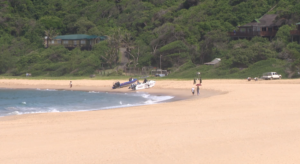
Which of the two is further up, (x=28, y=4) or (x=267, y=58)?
(x=28, y=4)

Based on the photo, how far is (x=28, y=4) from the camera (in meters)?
91.2

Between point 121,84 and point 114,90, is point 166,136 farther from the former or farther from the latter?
point 121,84

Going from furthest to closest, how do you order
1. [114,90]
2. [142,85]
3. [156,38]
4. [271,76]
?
[156,38] → [114,90] → [142,85] → [271,76]

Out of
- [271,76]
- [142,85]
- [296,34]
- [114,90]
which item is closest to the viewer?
[271,76]

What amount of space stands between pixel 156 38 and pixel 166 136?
45546 millimetres

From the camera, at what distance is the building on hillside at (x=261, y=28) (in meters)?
52.8

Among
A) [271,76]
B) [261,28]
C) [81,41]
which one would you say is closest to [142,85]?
[271,76]

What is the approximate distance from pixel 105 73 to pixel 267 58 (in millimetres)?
22245

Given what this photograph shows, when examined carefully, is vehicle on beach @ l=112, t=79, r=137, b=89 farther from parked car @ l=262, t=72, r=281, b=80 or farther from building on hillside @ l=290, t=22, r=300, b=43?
building on hillside @ l=290, t=22, r=300, b=43

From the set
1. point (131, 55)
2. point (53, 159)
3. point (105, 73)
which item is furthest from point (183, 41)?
point (53, 159)

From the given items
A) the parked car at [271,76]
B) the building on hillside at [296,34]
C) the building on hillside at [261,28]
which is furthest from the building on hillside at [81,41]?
the parked car at [271,76]

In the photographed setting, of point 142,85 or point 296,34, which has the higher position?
point 296,34

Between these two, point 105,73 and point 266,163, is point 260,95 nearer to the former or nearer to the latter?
point 266,163

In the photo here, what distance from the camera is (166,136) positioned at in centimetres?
1512
